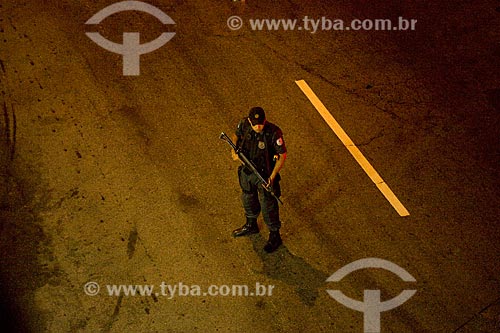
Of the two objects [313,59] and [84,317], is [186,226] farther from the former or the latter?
[313,59]

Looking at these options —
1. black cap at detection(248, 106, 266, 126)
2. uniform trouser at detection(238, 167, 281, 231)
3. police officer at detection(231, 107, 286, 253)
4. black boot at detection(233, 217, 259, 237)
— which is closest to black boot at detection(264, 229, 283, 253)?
police officer at detection(231, 107, 286, 253)

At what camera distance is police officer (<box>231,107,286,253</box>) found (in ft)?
20.8

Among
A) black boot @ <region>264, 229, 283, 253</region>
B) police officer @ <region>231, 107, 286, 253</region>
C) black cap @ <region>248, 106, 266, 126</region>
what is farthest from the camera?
black boot @ <region>264, 229, 283, 253</region>

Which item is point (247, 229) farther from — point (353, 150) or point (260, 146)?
point (353, 150)

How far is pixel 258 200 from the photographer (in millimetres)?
7020

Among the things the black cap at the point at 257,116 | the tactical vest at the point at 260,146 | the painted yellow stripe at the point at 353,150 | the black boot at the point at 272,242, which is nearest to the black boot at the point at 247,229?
the black boot at the point at 272,242

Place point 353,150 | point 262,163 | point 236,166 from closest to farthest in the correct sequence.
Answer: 1. point 262,163
2. point 236,166
3. point 353,150

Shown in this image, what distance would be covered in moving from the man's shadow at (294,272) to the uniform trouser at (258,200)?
1.07ft

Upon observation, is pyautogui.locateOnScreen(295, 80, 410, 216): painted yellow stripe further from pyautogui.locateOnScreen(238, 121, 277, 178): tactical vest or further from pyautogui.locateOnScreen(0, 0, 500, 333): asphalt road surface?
pyautogui.locateOnScreen(238, 121, 277, 178): tactical vest

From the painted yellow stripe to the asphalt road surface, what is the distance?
0.07 meters

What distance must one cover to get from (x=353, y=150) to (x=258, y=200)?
5.93ft

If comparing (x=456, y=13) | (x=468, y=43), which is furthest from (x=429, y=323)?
(x=456, y=13)

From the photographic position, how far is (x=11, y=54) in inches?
367

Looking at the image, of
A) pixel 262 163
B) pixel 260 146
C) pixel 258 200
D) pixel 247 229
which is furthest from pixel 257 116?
pixel 247 229
